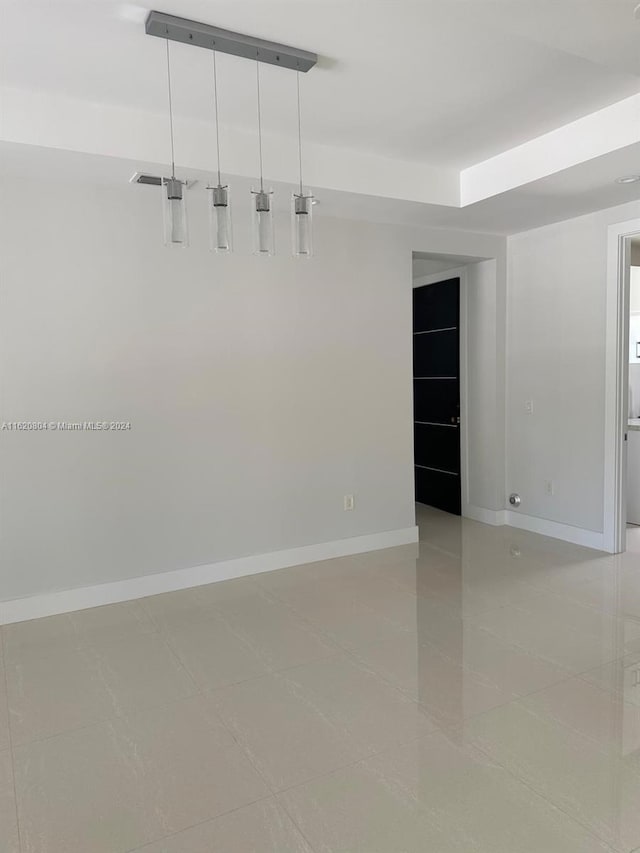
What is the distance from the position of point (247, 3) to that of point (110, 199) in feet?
5.78

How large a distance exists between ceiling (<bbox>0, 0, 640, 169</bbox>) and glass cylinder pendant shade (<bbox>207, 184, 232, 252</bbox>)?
612 millimetres

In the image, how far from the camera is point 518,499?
546cm

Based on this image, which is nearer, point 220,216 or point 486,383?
point 220,216

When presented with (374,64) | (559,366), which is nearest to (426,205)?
(374,64)

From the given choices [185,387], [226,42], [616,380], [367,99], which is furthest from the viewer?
[616,380]

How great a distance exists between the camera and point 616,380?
15.1ft

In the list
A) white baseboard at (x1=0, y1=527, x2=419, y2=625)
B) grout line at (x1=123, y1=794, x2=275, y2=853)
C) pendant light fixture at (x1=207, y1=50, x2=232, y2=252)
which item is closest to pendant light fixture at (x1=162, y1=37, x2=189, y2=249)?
pendant light fixture at (x1=207, y1=50, x2=232, y2=252)

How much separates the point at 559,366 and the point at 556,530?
1336 mm

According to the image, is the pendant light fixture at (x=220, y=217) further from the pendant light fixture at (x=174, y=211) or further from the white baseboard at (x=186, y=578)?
the white baseboard at (x=186, y=578)

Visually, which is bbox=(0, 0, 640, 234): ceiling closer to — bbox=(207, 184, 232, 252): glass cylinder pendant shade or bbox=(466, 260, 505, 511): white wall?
bbox=(207, 184, 232, 252): glass cylinder pendant shade

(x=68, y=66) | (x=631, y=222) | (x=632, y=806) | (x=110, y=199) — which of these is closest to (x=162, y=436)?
(x=110, y=199)

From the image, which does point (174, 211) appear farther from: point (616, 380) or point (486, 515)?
point (486, 515)

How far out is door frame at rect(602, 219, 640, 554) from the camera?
4.53m

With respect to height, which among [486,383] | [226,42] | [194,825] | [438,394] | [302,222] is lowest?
[194,825]
